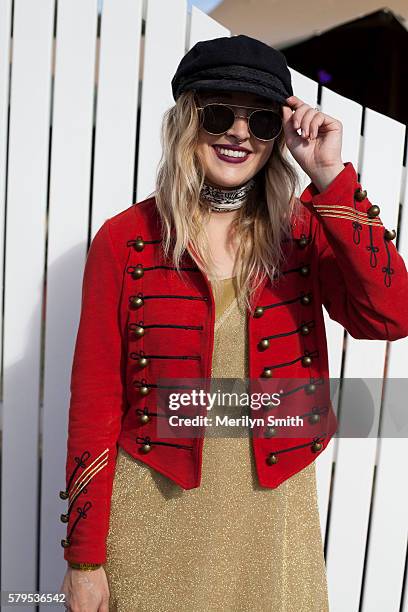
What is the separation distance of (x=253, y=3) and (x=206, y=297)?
362 cm

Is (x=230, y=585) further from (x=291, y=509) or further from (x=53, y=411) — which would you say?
(x=53, y=411)

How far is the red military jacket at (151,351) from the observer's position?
1605mm

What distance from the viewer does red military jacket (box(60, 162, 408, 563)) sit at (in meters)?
1.61

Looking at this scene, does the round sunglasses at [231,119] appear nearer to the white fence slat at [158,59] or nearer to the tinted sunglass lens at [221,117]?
the tinted sunglass lens at [221,117]

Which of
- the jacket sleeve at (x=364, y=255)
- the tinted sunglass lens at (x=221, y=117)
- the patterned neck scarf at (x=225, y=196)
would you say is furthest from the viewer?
the patterned neck scarf at (x=225, y=196)

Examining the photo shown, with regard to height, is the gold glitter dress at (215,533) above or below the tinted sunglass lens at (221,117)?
below

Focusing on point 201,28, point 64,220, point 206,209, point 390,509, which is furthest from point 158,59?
point 390,509

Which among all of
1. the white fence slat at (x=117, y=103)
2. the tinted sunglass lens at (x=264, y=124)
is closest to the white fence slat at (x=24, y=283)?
the white fence slat at (x=117, y=103)

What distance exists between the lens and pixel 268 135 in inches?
62.9

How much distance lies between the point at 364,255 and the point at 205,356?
0.44m

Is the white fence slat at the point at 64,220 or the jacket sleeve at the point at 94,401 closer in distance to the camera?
the jacket sleeve at the point at 94,401

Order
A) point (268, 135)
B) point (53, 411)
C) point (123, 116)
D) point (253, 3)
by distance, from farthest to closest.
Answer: point (253, 3), point (53, 411), point (123, 116), point (268, 135)

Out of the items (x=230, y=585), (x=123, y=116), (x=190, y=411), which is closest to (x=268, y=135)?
(x=190, y=411)

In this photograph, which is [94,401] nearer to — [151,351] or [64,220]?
[151,351]
